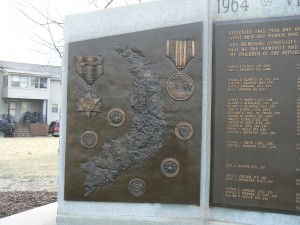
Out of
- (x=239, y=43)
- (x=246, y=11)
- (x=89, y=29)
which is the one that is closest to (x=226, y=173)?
(x=239, y=43)

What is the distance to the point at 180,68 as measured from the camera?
5.12m

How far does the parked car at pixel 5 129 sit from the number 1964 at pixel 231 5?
3540 cm

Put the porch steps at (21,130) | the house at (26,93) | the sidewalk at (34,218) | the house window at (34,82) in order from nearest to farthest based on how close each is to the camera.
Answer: the sidewalk at (34,218) → the porch steps at (21,130) → the house at (26,93) → the house window at (34,82)

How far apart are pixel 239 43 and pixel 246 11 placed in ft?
1.35

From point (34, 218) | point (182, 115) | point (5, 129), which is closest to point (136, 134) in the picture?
point (182, 115)

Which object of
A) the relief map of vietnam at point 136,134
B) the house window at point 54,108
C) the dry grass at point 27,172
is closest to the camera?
the relief map of vietnam at point 136,134

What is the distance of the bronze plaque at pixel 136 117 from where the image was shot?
5.08 metres

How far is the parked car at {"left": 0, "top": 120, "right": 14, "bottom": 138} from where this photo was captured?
3728 cm

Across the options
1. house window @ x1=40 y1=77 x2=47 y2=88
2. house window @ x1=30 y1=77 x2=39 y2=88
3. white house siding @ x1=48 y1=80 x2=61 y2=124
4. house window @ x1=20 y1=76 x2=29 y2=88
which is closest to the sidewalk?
house window @ x1=20 y1=76 x2=29 y2=88

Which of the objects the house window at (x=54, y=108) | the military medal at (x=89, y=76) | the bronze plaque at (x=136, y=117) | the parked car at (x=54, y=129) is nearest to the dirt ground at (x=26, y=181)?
the bronze plaque at (x=136, y=117)

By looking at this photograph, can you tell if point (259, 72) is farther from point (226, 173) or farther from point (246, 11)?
point (226, 173)

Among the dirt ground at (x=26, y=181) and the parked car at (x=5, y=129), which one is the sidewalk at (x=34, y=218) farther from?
the parked car at (x=5, y=129)

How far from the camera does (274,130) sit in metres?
4.70

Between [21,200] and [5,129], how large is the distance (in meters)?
30.8
